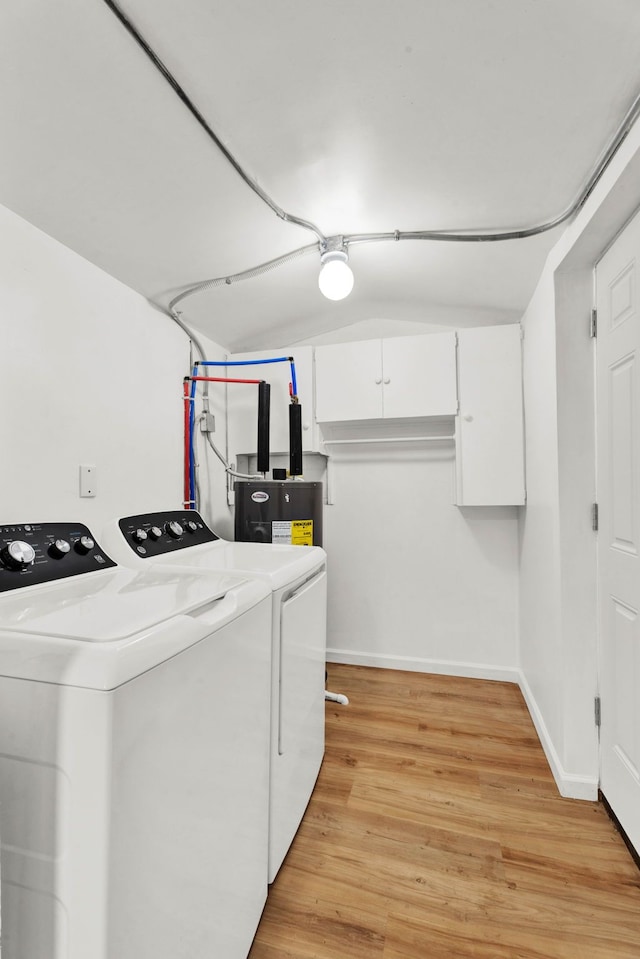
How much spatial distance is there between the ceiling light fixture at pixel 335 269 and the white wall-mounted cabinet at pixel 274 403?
0.83 m

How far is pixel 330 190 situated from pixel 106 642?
4.94 feet

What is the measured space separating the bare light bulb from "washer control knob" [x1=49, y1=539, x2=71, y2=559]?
1308 millimetres

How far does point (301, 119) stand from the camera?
119cm

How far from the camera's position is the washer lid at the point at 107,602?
2.33ft

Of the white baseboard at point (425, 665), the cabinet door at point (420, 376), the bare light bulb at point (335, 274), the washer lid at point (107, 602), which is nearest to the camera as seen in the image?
the washer lid at point (107, 602)

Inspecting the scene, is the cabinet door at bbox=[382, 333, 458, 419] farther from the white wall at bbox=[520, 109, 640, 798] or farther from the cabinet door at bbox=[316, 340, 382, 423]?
the white wall at bbox=[520, 109, 640, 798]

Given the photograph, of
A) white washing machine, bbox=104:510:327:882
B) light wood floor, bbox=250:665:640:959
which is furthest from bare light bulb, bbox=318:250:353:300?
light wood floor, bbox=250:665:640:959

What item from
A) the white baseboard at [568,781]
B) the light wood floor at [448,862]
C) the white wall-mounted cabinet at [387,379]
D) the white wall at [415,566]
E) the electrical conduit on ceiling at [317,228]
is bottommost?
the light wood floor at [448,862]

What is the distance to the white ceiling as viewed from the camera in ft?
3.06

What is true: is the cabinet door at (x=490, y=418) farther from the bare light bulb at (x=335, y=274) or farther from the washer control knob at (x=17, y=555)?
the washer control knob at (x=17, y=555)

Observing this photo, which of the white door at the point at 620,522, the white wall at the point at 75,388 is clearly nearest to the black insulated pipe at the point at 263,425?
the white wall at the point at 75,388

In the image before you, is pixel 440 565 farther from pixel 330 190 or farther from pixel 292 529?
pixel 330 190

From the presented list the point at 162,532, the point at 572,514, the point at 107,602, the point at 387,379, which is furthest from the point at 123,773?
the point at 387,379

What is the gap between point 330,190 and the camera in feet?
4.85
